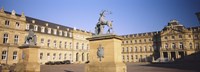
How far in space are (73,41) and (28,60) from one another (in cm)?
4394

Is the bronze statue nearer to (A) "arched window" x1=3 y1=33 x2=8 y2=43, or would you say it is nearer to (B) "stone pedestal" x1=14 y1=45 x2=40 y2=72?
(B) "stone pedestal" x1=14 y1=45 x2=40 y2=72

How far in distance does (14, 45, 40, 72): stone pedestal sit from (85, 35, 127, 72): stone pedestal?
7.65 metres

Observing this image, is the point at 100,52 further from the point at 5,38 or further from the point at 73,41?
the point at 73,41

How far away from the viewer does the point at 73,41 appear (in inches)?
2431

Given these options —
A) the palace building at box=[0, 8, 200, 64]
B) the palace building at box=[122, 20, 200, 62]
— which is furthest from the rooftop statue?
the palace building at box=[122, 20, 200, 62]

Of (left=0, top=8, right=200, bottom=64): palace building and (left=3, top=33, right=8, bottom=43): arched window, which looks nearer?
(left=3, top=33, right=8, bottom=43): arched window

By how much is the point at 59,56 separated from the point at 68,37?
291 inches

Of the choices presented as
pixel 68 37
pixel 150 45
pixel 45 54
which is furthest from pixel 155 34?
pixel 45 54

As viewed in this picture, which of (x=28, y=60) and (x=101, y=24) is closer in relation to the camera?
(x=101, y=24)

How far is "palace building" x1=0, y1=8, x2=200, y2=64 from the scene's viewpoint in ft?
137

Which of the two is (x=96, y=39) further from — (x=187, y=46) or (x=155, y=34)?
(x=155, y=34)

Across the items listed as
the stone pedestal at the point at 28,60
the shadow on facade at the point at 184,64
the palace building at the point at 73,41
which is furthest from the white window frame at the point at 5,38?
the shadow on facade at the point at 184,64

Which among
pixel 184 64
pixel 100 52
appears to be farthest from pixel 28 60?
pixel 184 64

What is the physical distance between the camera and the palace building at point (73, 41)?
41.7 meters
